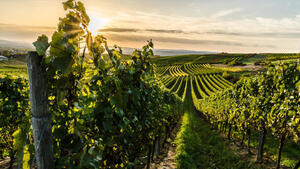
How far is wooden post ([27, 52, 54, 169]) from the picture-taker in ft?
3.93

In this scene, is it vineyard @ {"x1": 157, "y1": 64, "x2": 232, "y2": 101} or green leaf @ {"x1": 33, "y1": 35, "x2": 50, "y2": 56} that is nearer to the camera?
green leaf @ {"x1": 33, "y1": 35, "x2": 50, "y2": 56}

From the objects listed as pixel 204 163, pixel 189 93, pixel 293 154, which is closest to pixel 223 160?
pixel 204 163

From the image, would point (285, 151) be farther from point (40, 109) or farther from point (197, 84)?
point (197, 84)

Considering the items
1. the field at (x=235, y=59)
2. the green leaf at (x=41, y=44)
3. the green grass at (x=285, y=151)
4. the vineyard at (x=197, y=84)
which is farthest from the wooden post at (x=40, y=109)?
the field at (x=235, y=59)

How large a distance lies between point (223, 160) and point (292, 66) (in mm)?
5774

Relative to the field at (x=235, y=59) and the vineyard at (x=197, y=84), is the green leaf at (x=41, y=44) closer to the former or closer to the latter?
the vineyard at (x=197, y=84)

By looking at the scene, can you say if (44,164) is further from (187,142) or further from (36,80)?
(187,142)

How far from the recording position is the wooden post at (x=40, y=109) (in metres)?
1.20

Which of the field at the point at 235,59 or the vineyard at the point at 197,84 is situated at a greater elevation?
the field at the point at 235,59

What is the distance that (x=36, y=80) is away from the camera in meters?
1.21

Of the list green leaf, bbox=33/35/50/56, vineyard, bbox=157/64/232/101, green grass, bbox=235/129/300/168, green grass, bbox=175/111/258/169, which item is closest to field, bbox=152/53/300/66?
vineyard, bbox=157/64/232/101

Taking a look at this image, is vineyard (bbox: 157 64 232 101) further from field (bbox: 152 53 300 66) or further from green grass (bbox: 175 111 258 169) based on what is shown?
field (bbox: 152 53 300 66)

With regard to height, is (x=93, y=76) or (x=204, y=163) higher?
(x=93, y=76)

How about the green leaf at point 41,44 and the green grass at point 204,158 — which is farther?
the green grass at point 204,158
